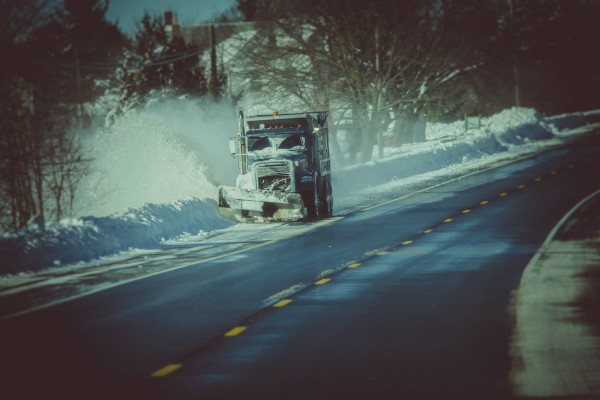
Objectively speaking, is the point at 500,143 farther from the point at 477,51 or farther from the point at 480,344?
the point at 480,344

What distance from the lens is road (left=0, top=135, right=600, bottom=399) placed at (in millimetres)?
8492

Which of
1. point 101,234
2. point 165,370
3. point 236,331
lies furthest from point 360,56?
point 165,370

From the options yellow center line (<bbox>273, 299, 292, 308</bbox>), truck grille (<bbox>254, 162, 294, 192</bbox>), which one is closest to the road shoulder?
yellow center line (<bbox>273, 299, 292, 308</bbox>)

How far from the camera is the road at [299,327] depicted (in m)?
8.49

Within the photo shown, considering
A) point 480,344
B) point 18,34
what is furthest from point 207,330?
point 18,34

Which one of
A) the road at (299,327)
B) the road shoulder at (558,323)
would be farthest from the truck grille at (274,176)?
the road shoulder at (558,323)

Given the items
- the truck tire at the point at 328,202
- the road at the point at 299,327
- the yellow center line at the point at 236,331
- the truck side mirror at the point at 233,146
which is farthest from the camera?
the truck tire at the point at 328,202

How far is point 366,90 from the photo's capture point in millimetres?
42031

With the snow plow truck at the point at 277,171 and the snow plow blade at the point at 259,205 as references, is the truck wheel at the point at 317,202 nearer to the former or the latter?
the snow plow truck at the point at 277,171

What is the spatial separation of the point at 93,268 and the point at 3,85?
911cm

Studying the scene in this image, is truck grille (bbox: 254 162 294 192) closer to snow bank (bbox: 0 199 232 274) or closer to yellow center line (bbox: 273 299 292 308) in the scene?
snow bank (bbox: 0 199 232 274)

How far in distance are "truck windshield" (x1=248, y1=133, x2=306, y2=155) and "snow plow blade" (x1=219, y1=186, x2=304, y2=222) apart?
131 cm

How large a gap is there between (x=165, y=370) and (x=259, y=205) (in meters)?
15.4

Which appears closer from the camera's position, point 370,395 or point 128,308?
point 370,395
